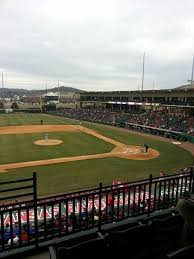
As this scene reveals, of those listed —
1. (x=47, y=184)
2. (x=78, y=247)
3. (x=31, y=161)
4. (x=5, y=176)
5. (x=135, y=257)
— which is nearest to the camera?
(x=78, y=247)

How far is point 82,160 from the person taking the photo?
81.8ft

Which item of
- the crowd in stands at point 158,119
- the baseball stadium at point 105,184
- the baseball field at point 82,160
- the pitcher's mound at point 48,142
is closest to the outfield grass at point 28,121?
the crowd in stands at point 158,119

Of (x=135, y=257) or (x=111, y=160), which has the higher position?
(x=135, y=257)

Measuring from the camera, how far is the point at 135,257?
16.3 feet

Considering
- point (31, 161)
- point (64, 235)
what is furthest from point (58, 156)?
point (64, 235)

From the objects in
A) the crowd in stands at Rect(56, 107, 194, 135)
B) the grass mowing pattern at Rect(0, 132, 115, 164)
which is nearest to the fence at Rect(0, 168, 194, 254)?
the grass mowing pattern at Rect(0, 132, 115, 164)

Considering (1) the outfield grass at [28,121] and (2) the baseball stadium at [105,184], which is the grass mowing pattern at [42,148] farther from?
(1) the outfield grass at [28,121]

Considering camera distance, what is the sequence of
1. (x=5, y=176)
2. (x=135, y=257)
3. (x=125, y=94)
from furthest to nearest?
(x=125, y=94) < (x=5, y=176) < (x=135, y=257)

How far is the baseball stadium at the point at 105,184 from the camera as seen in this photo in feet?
16.6

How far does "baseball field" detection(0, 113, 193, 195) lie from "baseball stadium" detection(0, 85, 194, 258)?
0.24 ft

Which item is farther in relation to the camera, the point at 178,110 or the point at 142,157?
the point at 178,110

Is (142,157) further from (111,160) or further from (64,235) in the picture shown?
(64,235)

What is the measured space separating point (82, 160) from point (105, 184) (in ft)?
23.0

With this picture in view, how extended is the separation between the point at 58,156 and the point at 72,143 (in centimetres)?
759
